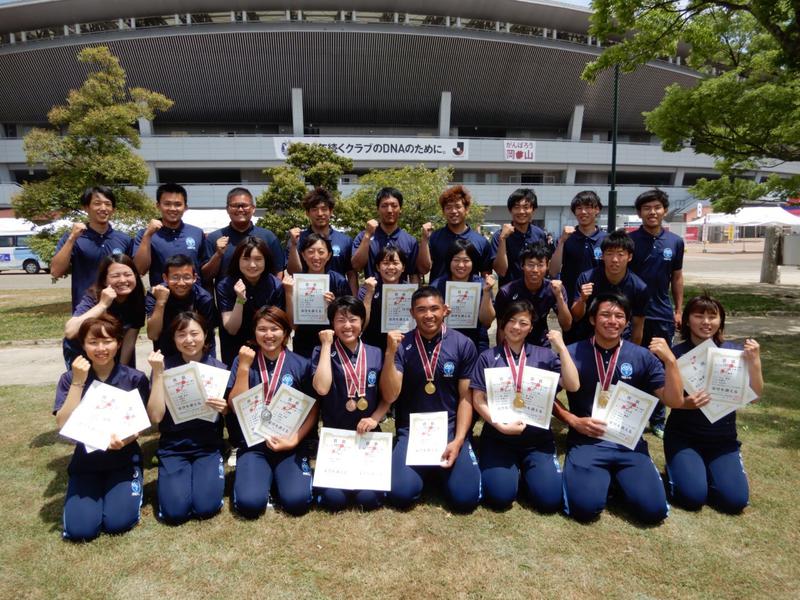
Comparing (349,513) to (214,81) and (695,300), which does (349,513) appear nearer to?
(695,300)

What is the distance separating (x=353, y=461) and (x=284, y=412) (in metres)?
0.67

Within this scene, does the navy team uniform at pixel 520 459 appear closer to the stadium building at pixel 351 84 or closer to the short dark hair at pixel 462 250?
the short dark hair at pixel 462 250

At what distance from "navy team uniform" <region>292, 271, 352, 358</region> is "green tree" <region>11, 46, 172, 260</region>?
11.9 meters

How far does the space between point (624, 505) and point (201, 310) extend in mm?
3925

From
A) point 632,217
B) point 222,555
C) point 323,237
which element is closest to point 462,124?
point 632,217

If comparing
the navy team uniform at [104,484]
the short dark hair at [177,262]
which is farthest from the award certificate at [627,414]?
the short dark hair at [177,262]

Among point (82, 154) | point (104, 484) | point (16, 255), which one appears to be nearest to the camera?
point (104, 484)

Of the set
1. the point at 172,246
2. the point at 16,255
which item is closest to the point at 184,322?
the point at 172,246

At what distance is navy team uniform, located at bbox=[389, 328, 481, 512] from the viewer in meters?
3.71

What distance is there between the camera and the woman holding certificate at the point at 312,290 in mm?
4477

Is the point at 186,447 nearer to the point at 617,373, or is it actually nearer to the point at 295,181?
the point at 617,373

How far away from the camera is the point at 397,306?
461cm

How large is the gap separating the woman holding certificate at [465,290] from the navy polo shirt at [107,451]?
2.77 m

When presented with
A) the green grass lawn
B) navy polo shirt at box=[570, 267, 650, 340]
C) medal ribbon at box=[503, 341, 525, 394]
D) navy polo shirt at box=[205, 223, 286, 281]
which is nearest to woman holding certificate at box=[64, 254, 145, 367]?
navy polo shirt at box=[205, 223, 286, 281]
